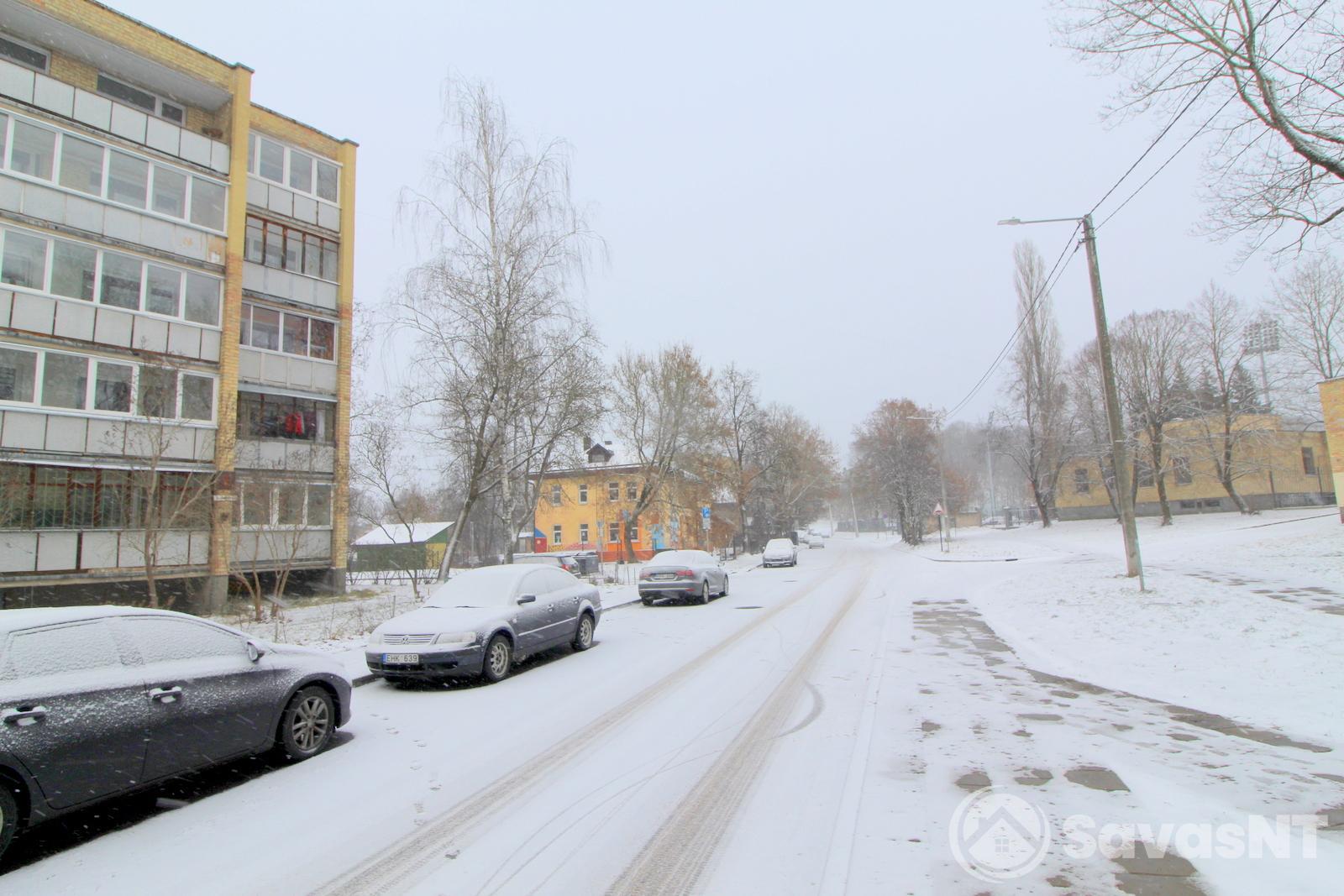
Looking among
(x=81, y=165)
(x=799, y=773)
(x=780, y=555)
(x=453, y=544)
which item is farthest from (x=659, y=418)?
(x=799, y=773)

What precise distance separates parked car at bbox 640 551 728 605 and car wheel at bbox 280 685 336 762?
1236cm

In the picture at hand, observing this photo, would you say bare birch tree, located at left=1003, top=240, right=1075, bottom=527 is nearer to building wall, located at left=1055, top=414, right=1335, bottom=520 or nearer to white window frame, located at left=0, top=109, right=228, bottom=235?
building wall, located at left=1055, top=414, right=1335, bottom=520

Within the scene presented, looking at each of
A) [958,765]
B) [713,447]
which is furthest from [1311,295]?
[958,765]

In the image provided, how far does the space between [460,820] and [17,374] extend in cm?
1879

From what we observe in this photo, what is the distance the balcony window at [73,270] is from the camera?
17.0 metres

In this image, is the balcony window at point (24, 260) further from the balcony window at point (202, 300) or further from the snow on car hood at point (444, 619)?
the snow on car hood at point (444, 619)

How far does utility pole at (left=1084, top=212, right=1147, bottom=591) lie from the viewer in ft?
45.8

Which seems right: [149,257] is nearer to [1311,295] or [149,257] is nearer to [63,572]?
[63,572]

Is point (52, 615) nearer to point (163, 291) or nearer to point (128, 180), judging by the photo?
point (163, 291)

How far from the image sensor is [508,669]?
931 centimetres

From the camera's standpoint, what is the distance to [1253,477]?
134 ft

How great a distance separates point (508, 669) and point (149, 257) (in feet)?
55.3

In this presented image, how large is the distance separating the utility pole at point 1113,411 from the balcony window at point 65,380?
76.4 feet

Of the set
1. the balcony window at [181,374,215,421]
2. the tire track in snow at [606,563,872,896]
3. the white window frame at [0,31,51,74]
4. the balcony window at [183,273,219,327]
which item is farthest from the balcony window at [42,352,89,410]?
the tire track in snow at [606,563,872,896]
